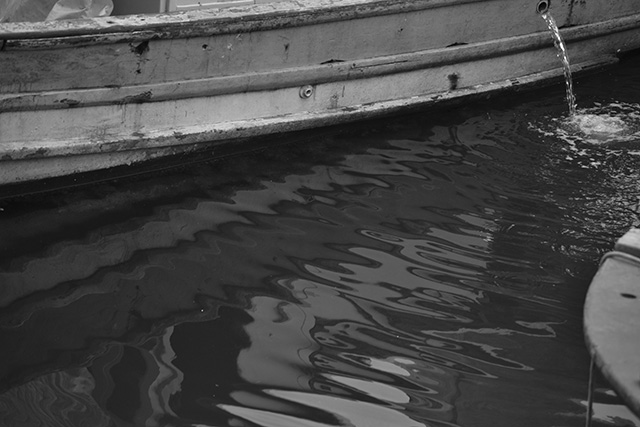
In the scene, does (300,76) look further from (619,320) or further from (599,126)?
(619,320)

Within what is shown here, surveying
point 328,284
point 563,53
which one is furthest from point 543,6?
point 328,284

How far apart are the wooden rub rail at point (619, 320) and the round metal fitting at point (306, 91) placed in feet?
11.8

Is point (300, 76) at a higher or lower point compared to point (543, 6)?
lower

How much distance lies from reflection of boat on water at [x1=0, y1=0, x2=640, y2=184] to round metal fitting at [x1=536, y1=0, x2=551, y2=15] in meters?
0.01

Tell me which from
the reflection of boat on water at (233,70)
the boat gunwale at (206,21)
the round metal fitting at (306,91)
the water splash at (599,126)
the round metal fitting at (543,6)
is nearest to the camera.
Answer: the boat gunwale at (206,21)

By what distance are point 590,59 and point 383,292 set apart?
383 cm

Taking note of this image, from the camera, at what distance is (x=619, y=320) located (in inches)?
101

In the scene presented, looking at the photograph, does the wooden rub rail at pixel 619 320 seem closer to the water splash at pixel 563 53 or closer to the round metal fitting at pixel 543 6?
the water splash at pixel 563 53

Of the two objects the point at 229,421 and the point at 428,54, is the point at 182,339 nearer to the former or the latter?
the point at 229,421

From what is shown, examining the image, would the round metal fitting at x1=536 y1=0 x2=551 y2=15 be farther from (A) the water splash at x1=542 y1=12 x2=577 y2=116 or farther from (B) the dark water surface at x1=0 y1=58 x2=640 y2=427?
(B) the dark water surface at x1=0 y1=58 x2=640 y2=427

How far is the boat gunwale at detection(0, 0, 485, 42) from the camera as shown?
5.08m

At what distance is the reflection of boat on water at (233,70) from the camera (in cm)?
529

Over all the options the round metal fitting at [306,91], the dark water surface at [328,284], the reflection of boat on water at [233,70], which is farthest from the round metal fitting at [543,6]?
the round metal fitting at [306,91]

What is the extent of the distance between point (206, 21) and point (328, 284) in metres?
1.76
